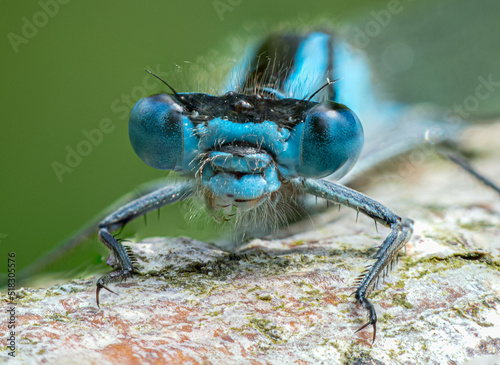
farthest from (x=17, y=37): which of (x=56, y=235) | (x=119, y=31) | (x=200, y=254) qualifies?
(x=200, y=254)

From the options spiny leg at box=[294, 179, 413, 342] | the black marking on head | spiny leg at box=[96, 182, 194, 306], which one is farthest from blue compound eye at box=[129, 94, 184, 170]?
spiny leg at box=[294, 179, 413, 342]

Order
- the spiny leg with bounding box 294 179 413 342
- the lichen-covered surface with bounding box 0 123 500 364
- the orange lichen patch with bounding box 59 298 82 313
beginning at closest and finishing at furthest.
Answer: the lichen-covered surface with bounding box 0 123 500 364 < the orange lichen patch with bounding box 59 298 82 313 < the spiny leg with bounding box 294 179 413 342

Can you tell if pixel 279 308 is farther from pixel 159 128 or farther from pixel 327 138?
pixel 159 128

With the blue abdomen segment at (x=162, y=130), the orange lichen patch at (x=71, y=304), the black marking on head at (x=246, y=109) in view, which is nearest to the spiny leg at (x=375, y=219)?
the black marking on head at (x=246, y=109)

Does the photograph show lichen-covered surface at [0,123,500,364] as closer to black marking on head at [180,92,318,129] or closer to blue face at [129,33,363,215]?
blue face at [129,33,363,215]

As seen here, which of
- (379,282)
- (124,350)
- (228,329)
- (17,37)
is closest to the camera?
(124,350)

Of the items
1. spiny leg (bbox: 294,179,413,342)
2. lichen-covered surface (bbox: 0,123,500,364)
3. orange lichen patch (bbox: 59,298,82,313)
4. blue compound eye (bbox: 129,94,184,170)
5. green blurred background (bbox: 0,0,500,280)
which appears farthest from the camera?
green blurred background (bbox: 0,0,500,280)

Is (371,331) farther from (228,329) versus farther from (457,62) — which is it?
(457,62)
